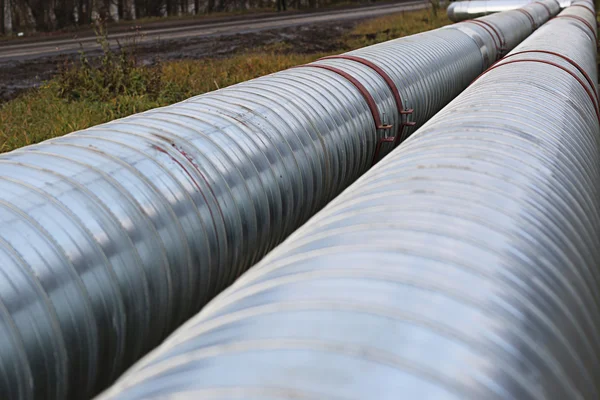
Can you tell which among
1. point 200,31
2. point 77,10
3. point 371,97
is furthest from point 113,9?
point 371,97

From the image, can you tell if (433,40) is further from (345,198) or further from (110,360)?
(110,360)

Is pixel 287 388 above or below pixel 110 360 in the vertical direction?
above

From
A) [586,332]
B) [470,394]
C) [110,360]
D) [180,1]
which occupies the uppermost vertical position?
[180,1]

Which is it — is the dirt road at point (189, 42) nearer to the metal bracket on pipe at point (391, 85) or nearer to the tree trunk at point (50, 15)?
the metal bracket on pipe at point (391, 85)

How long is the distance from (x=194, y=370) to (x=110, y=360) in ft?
5.52

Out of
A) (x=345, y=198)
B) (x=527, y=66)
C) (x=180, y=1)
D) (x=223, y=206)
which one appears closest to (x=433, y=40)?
(x=527, y=66)

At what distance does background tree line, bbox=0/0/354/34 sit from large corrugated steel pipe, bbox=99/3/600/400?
29.8m

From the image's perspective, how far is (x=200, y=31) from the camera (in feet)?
77.9

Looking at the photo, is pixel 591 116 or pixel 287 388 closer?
pixel 287 388

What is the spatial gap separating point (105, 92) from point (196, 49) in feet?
28.0

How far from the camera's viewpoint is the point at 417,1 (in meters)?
41.2

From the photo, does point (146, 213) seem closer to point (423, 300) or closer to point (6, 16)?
point (423, 300)

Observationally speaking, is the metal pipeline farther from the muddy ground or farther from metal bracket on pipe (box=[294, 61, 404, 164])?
metal bracket on pipe (box=[294, 61, 404, 164])

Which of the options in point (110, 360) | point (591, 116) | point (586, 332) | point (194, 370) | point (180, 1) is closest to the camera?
point (194, 370)
